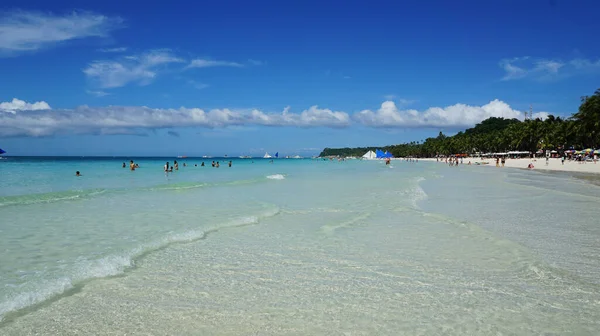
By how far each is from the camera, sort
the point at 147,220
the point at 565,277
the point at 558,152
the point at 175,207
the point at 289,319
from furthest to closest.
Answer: the point at 558,152 → the point at 175,207 → the point at 147,220 → the point at 565,277 → the point at 289,319

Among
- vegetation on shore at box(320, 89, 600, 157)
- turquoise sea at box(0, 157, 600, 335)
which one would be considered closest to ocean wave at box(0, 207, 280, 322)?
turquoise sea at box(0, 157, 600, 335)

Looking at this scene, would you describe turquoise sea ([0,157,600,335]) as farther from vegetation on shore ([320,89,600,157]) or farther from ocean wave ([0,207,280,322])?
vegetation on shore ([320,89,600,157])

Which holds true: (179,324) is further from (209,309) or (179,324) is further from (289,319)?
(289,319)

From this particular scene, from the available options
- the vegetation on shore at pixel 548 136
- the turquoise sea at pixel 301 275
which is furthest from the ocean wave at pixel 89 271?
the vegetation on shore at pixel 548 136

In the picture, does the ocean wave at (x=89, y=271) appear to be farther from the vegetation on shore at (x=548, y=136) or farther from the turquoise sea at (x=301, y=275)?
the vegetation on shore at (x=548, y=136)

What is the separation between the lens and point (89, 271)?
7086mm

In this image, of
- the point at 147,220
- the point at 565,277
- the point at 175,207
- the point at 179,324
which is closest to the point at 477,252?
the point at 565,277

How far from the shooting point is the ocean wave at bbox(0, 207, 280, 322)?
5.64 m

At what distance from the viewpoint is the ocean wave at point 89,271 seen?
18.5 ft

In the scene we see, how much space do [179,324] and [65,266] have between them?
12.6 ft

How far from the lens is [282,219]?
13602 millimetres

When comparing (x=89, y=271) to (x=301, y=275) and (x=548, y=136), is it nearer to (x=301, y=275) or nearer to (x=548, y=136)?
Answer: (x=301, y=275)

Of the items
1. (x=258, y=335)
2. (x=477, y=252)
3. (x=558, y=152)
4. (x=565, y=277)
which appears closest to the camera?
(x=258, y=335)

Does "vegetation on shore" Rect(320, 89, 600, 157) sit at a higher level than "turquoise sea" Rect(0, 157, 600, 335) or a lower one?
higher
